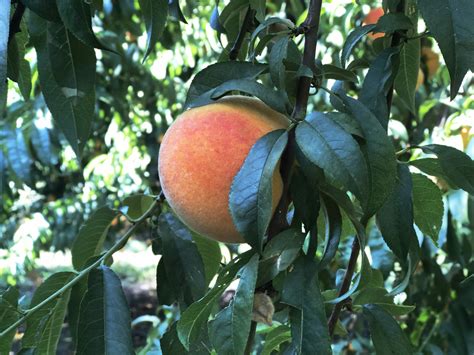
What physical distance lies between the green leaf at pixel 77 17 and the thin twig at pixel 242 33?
24cm

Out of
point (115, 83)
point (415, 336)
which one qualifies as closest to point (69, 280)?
point (415, 336)

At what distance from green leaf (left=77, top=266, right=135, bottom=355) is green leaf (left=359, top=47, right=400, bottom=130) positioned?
0.31 metres

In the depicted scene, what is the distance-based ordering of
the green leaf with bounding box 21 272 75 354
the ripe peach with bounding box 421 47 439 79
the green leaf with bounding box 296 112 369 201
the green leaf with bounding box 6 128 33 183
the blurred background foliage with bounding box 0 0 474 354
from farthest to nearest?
1. the ripe peach with bounding box 421 47 439 79
2. the green leaf with bounding box 6 128 33 183
3. the blurred background foliage with bounding box 0 0 474 354
4. the green leaf with bounding box 21 272 75 354
5. the green leaf with bounding box 296 112 369 201

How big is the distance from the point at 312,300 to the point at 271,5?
1731 millimetres

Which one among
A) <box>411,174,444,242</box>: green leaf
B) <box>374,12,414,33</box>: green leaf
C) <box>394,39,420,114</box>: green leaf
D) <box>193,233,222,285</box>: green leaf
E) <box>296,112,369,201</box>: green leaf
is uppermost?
<box>374,12,414,33</box>: green leaf

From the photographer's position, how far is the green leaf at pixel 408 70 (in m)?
0.71

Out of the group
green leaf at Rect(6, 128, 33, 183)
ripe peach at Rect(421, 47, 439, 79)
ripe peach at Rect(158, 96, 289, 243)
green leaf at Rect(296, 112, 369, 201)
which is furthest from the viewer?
ripe peach at Rect(421, 47, 439, 79)

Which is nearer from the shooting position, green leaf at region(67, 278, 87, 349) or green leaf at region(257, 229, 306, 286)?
green leaf at region(257, 229, 306, 286)

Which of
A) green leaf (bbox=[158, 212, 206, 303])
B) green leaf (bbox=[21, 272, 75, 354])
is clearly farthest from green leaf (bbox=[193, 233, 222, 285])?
green leaf (bbox=[21, 272, 75, 354])

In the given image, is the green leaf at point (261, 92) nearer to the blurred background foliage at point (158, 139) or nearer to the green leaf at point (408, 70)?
the blurred background foliage at point (158, 139)

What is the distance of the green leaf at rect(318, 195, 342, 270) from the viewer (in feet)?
1.69

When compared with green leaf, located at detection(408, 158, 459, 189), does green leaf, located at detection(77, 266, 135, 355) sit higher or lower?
lower

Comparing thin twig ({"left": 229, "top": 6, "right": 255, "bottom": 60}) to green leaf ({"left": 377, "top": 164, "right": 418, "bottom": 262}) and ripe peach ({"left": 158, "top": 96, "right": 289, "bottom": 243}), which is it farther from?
green leaf ({"left": 377, "top": 164, "right": 418, "bottom": 262})

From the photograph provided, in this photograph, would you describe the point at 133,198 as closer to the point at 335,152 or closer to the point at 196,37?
the point at 335,152
